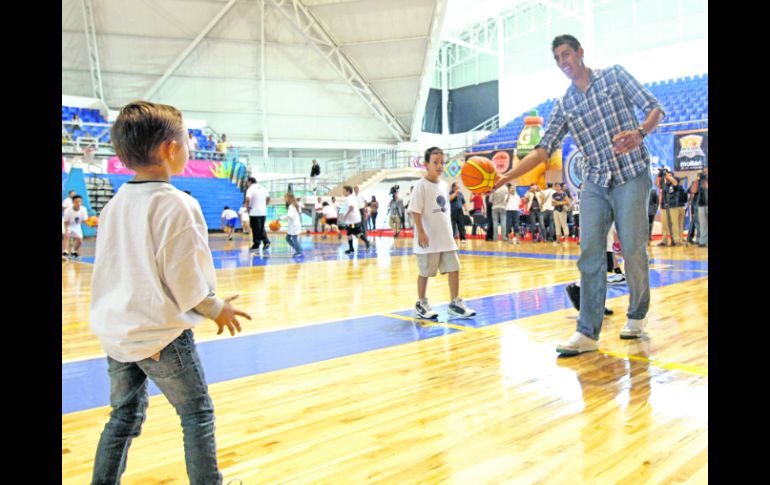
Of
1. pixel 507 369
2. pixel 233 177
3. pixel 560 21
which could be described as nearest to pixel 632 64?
pixel 560 21

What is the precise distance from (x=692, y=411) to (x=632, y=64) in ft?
82.7

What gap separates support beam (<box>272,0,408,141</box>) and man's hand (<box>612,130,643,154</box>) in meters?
27.6

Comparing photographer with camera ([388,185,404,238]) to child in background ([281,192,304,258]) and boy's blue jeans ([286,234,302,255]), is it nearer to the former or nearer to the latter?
boy's blue jeans ([286,234,302,255])

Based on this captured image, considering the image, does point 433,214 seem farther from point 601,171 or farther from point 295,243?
point 295,243

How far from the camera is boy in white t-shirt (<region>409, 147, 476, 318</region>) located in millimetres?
4656

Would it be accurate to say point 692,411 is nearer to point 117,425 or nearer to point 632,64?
point 117,425

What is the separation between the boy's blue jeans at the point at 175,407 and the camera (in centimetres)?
158

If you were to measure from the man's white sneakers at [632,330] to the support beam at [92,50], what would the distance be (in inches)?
1075

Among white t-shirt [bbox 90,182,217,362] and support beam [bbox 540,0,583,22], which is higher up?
support beam [bbox 540,0,583,22]

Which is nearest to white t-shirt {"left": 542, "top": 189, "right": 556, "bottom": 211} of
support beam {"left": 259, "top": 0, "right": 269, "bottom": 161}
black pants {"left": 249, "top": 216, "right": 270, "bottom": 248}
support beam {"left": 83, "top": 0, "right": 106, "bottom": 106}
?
black pants {"left": 249, "top": 216, "right": 270, "bottom": 248}

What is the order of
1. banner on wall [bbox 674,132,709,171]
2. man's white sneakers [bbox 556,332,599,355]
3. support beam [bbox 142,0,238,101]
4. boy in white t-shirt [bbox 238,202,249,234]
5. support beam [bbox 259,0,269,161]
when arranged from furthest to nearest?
1. support beam [bbox 259,0,269,161]
2. support beam [bbox 142,0,238,101]
3. boy in white t-shirt [bbox 238,202,249,234]
4. banner on wall [bbox 674,132,709,171]
5. man's white sneakers [bbox 556,332,599,355]

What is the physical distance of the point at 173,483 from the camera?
6.02 ft

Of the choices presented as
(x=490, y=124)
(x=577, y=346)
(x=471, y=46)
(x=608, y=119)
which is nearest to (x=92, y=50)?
(x=471, y=46)

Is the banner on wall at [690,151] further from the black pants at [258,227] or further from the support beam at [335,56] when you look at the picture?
the support beam at [335,56]
